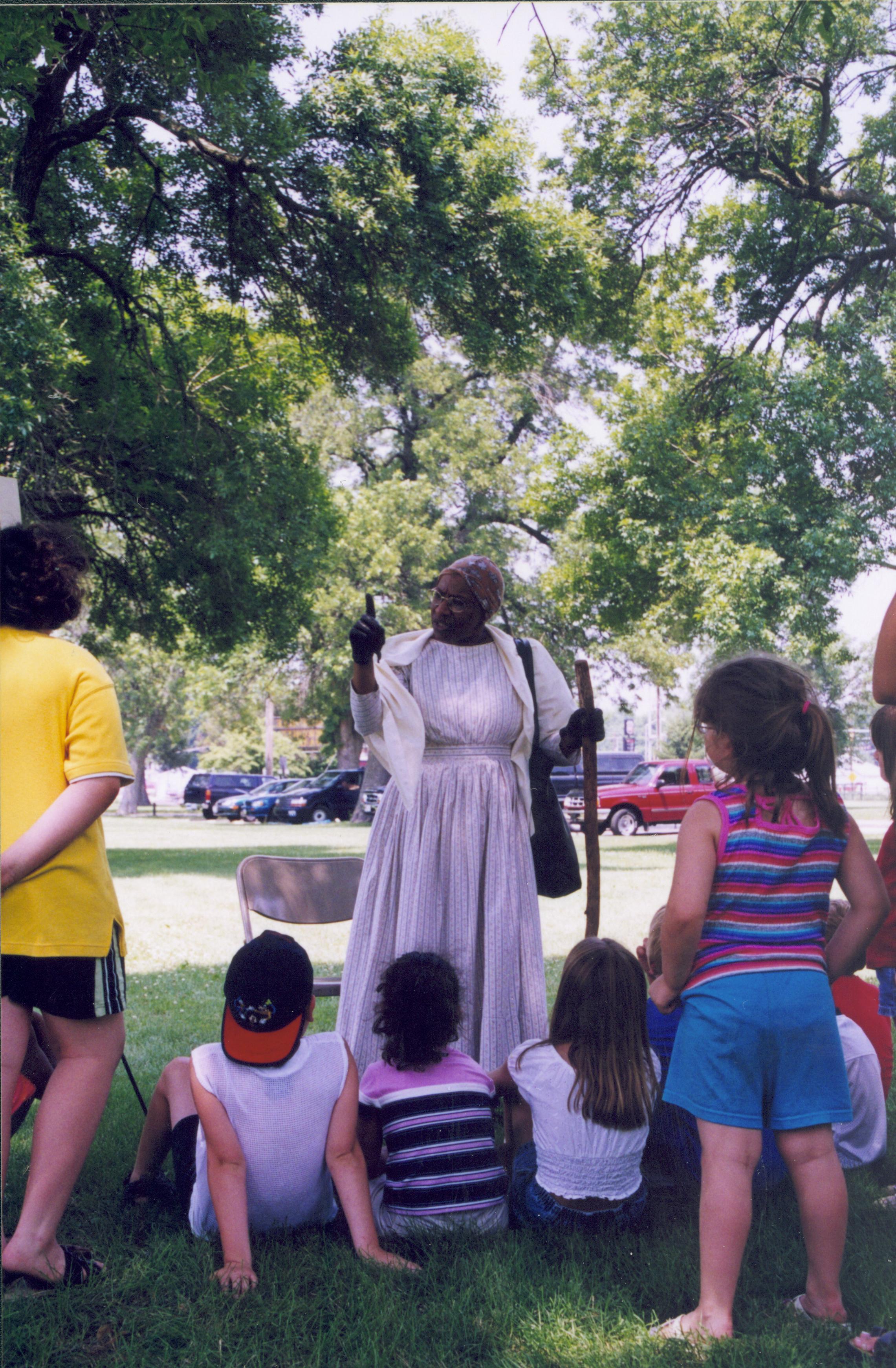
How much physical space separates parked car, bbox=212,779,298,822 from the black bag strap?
28340 millimetres

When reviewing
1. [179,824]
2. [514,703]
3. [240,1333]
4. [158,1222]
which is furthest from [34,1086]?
[179,824]

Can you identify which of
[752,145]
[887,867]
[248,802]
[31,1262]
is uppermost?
[752,145]

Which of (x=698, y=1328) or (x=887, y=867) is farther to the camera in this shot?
(x=887, y=867)

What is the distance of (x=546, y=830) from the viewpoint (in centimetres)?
341

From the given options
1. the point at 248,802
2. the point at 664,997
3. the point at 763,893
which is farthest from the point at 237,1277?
the point at 248,802

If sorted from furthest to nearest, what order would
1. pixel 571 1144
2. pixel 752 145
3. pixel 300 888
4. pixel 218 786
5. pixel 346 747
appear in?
pixel 218 786, pixel 346 747, pixel 752 145, pixel 300 888, pixel 571 1144

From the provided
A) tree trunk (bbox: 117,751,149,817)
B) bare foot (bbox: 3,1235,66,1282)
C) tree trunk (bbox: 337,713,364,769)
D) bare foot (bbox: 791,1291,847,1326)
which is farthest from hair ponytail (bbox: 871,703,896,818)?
tree trunk (bbox: 117,751,149,817)

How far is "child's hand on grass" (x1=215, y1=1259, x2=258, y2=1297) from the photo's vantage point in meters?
2.41

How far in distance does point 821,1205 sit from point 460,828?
1.42 meters

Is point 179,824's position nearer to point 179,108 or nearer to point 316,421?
point 316,421

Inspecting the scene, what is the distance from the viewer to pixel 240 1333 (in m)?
2.29

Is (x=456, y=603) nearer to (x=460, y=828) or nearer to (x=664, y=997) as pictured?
(x=460, y=828)

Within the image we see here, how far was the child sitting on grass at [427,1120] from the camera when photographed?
2.71m

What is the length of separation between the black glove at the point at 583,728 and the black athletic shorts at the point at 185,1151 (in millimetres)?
1466
